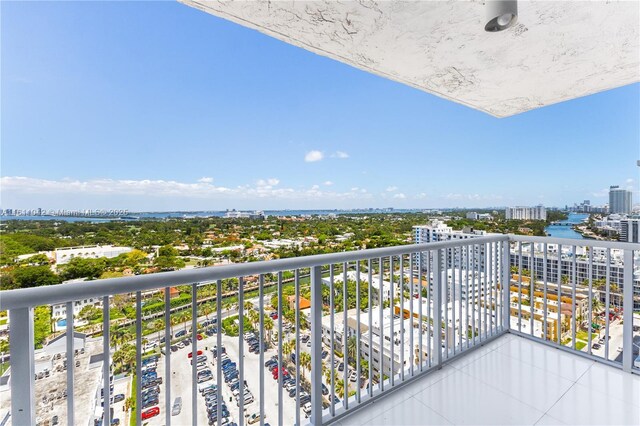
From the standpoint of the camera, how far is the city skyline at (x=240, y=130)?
4.43m

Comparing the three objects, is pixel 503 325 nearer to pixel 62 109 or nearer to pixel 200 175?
pixel 62 109

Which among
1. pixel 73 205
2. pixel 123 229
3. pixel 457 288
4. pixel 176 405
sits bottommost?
pixel 176 405

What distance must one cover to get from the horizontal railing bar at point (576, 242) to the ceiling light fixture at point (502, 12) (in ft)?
6.99

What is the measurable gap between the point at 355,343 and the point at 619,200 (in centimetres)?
456

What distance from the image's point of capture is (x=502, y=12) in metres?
1.30

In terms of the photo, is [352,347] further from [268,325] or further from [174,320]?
[174,320]

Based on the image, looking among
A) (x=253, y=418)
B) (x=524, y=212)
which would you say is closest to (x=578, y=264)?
A: (x=524, y=212)

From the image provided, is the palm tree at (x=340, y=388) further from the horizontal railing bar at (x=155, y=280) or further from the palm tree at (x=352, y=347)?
the horizontal railing bar at (x=155, y=280)

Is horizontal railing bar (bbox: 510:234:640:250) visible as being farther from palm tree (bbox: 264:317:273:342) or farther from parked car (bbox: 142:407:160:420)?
parked car (bbox: 142:407:160:420)

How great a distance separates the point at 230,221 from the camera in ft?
18.4

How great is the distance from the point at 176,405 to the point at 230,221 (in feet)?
14.7

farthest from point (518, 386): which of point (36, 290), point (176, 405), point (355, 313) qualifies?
point (36, 290)

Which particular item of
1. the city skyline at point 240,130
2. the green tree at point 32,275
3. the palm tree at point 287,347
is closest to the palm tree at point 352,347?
the palm tree at point 287,347

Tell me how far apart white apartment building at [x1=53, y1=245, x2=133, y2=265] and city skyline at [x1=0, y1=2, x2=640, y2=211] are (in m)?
0.94
